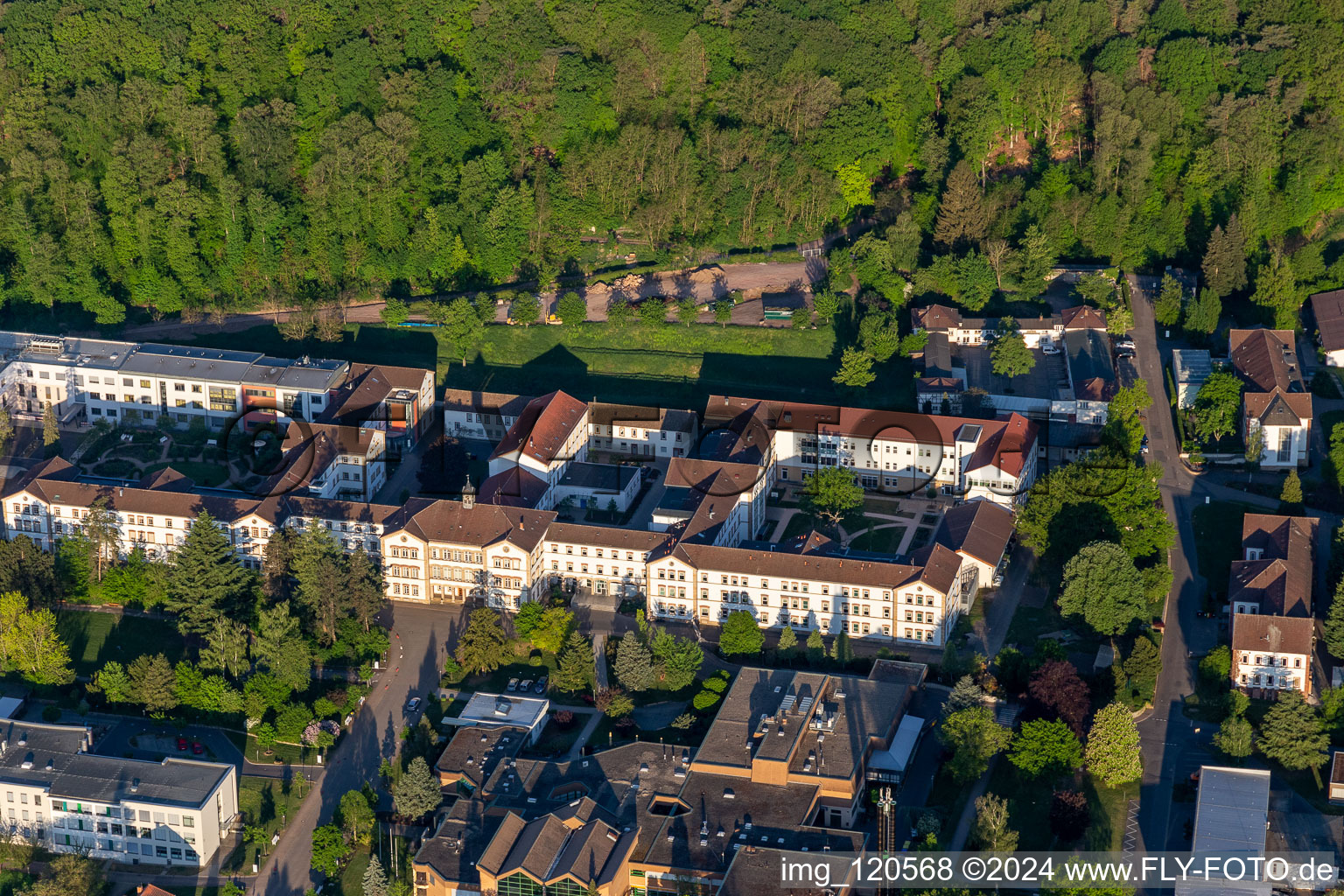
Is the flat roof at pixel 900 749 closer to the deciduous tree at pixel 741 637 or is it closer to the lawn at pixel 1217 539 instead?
the deciduous tree at pixel 741 637

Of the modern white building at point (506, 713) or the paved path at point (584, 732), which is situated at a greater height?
the modern white building at point (506, 713)

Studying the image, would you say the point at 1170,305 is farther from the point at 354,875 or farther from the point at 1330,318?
the point at 354,875

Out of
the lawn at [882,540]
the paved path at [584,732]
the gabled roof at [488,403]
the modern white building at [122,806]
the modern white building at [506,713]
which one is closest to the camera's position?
the modern white building at [122,806]

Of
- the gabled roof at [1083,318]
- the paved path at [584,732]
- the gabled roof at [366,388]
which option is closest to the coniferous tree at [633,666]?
the paved path at [584,732]

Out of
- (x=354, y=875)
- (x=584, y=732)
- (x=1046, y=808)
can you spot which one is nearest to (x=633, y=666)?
(x=584, y=732)

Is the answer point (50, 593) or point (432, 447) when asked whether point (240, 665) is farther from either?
point (432, 447)

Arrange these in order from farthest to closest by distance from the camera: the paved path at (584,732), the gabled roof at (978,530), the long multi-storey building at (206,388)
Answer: the long multi-storey building at (206,388) → the gabled roof at (978,530) → the paved path at (584,732)

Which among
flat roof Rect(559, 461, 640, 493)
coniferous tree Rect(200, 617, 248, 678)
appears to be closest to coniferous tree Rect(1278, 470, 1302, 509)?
flat roof Rect(559, 461, 640, 493)

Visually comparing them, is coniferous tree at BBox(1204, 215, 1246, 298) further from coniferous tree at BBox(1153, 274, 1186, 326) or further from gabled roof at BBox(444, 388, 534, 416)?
gabled roof at BBox(444, 388, 534, 416)

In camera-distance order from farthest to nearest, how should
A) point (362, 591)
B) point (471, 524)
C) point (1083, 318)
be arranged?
point (1083, 318)
point (471, 524)
point (362, 591)
